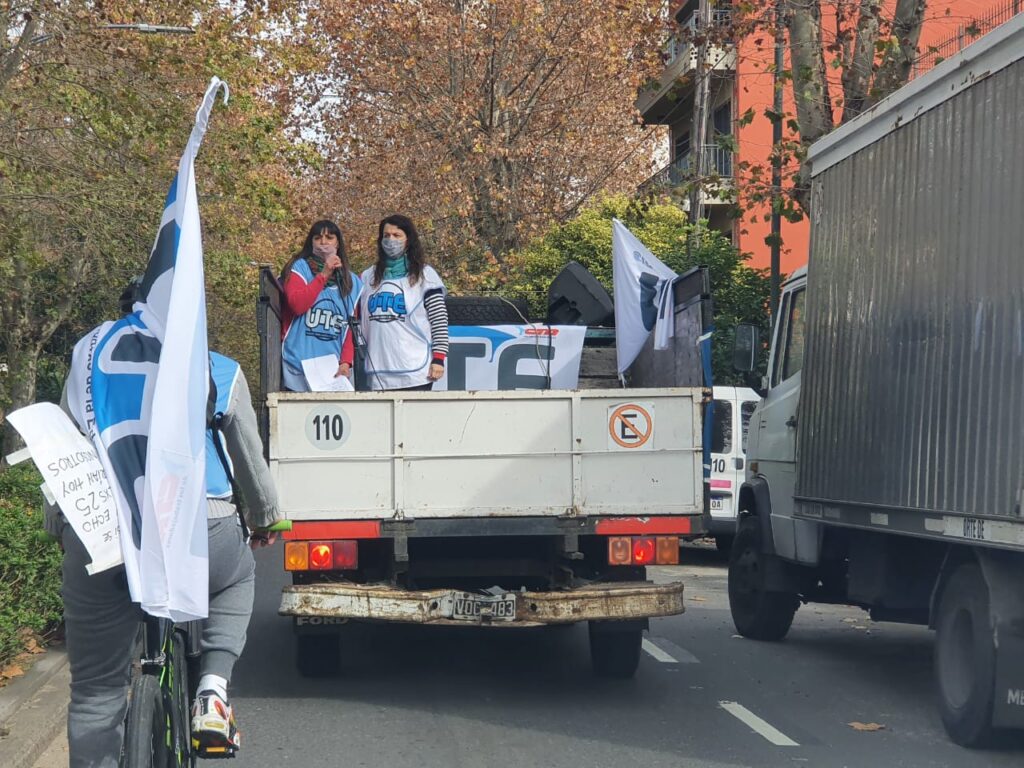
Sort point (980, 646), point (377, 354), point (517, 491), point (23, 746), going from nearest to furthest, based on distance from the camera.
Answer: point (23, 746) < point (980, 646) < point (517, 491) < point (377, 354)

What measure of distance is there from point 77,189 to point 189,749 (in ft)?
32.1

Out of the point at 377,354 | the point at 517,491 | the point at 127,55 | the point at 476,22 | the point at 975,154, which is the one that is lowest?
the point at 517,491

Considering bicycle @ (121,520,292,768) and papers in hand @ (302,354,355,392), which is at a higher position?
papers in hand @ (302,354,355,392)

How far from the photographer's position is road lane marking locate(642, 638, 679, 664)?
972cm

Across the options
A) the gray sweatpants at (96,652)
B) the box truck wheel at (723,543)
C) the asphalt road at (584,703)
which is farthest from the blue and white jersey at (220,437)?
the box truck wheel at (723,543)

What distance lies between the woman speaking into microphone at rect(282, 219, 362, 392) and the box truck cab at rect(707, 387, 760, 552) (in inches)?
322

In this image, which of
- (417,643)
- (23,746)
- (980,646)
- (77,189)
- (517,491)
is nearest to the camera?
(23,746)

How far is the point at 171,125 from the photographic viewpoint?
1410 cm

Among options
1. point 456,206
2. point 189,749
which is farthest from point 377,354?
point 456,206

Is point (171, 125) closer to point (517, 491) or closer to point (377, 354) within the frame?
Result: point (377, 354)

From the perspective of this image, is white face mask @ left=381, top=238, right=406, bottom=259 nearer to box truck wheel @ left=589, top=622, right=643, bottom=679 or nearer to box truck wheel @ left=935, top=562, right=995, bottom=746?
box truck wheel @ left=589, top=622, right=643, bottom=679

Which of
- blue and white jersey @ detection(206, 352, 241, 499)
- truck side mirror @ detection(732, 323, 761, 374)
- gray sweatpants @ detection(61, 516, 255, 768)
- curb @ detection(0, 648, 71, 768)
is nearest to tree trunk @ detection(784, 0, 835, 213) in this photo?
truck side mirror @ detection(732, 323, 761, 374)

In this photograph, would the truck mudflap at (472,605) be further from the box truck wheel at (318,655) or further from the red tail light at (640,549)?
the box truck wheel at (318,655)

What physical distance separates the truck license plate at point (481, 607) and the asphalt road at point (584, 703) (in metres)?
0.51
